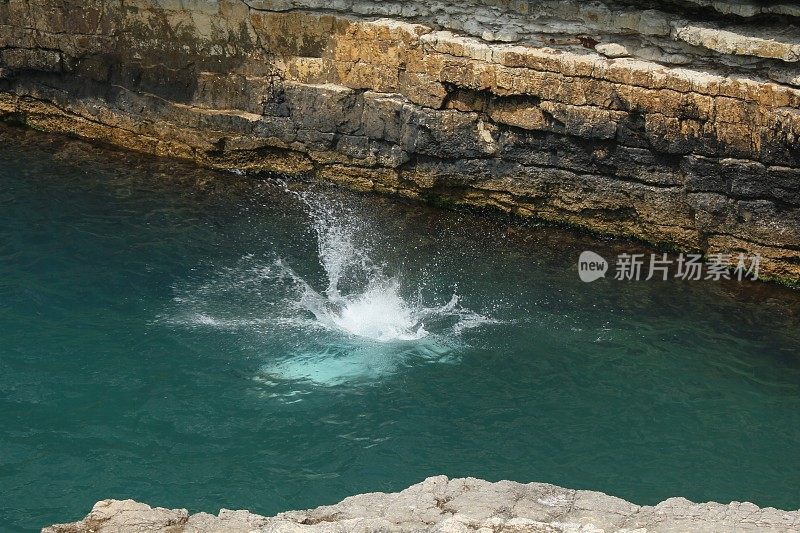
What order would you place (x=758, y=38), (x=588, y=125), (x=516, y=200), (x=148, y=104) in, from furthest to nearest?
(x=148, y=104), (x=516, y=200), (x=588, y=125), (x=758, y=38)

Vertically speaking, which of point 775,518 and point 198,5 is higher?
point 198,5

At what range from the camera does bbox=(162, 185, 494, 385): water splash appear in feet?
39.2

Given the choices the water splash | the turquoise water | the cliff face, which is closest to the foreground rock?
the turquoise water

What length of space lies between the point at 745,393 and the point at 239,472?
557cm

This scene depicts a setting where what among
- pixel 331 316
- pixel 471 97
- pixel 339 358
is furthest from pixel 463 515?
pixel 471 97

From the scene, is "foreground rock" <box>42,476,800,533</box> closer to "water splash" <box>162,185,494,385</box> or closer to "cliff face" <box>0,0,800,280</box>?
"water splash" <box>162,185,494,385</box>

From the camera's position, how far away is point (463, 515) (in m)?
7.28

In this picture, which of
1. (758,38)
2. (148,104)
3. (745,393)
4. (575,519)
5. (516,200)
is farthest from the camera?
(148,104)

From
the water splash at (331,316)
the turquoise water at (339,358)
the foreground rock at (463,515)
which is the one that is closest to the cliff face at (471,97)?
the turquoise water at (339,358)

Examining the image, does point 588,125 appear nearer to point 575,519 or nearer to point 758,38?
point 758,38

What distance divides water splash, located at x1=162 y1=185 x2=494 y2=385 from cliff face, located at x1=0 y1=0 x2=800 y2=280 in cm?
218

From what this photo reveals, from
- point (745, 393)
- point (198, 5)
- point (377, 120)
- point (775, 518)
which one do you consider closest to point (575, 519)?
point (775, 518)

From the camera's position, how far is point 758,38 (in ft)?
42.2

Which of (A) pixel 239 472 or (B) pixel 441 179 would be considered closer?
(A) pixel 239 472
